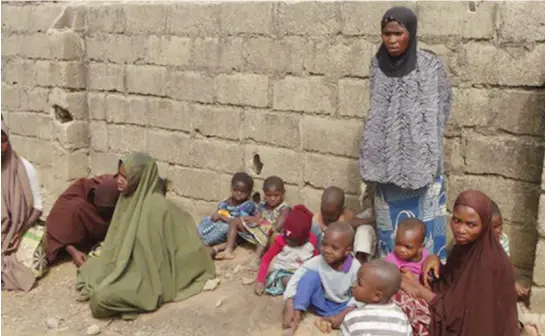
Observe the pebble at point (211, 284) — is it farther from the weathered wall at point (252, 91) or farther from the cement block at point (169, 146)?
the cement block at point (169, 146)

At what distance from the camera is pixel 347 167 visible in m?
5.16

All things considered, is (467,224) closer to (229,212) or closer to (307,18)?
(307,18)

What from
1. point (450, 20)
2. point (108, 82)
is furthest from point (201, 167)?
point (450, 20)

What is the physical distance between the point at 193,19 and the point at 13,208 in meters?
2.34

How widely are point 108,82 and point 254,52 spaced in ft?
6.53

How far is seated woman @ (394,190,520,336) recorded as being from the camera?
3432mm

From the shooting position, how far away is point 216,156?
596 centimetres

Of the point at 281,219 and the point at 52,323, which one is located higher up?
the point at 281,219

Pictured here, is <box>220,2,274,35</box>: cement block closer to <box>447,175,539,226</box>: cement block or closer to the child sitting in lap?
<box>447,175,539,226</box>: cement block

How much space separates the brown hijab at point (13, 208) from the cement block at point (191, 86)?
1.60 m

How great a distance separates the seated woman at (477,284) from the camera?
3.43 metres

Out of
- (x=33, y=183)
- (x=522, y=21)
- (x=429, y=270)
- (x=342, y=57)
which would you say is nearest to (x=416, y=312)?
(x=429, y=270)

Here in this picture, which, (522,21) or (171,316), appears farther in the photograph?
(171,316)

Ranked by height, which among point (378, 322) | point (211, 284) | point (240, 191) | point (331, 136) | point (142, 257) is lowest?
point (211, 284)
